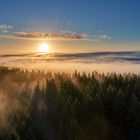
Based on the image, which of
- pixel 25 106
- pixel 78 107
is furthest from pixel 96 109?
pixel 25 106

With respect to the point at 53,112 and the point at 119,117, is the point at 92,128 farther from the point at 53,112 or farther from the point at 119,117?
the point at 53,112

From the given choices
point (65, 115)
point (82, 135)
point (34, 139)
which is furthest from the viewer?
A: point (65, 115)

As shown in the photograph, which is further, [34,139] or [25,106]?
[25,106]

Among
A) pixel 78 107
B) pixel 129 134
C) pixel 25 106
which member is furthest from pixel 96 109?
pixel 25 106

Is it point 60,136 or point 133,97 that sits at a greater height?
point 133,97

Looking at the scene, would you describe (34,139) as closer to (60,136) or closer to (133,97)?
(60,136)

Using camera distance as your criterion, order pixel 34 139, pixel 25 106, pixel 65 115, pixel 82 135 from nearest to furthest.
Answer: pixel 34 139 < pixel 82 135 < pixel 65 115 < pixel 25 106

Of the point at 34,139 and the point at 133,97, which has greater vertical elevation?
the point at 133,97

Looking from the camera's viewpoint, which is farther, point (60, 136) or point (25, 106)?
point (25, 106)
